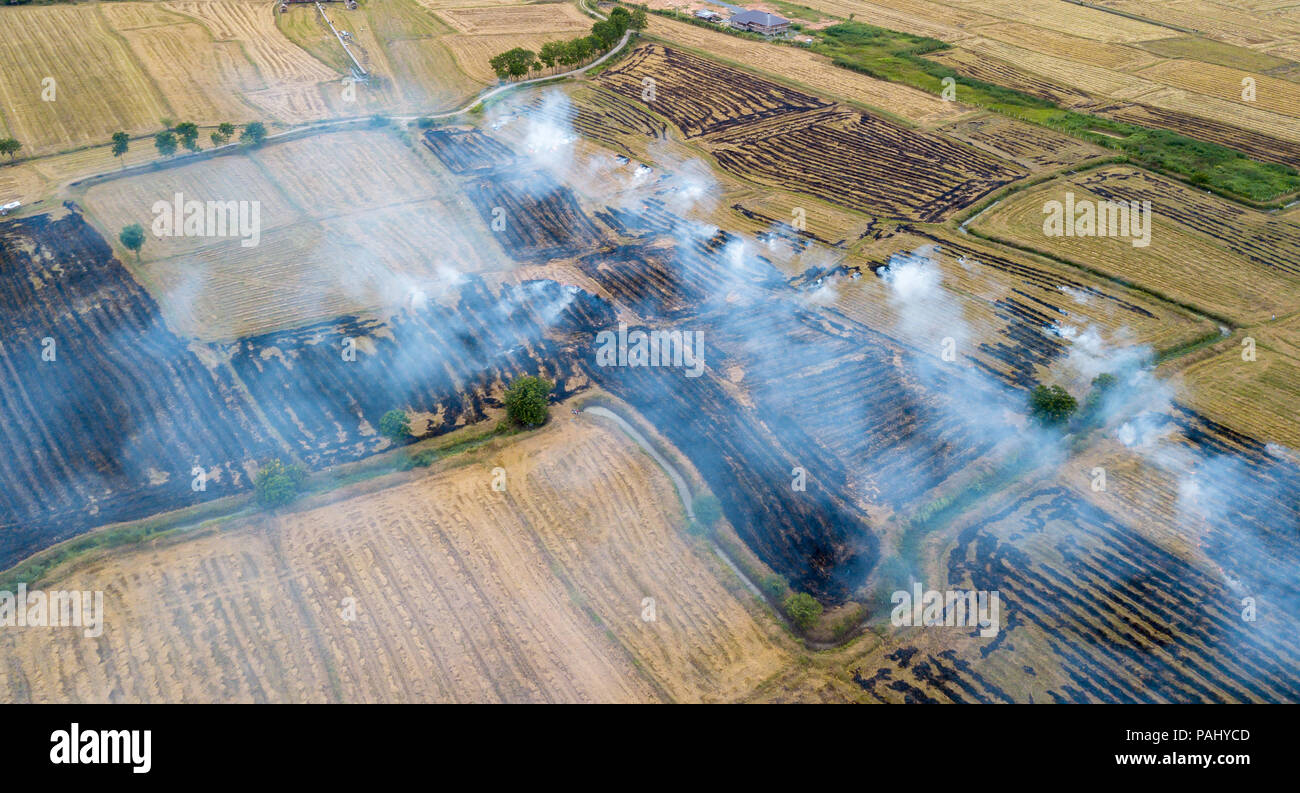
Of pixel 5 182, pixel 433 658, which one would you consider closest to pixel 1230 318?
pixel 433 658

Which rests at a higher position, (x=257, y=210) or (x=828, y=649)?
(x=257, y=210)

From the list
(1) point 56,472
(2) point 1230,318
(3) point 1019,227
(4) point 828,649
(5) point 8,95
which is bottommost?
(4) point 828,649

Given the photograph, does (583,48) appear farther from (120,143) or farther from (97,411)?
(97,411)

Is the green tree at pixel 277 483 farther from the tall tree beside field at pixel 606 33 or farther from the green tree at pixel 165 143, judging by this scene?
the tall tree beside field at pixel 606 33

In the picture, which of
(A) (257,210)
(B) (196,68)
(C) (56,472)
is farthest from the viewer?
(B) (196,68)

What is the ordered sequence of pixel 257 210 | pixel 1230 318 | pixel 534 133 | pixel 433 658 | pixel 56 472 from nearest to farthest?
pixel 433 658
pixel 56 472
pixel 1230 318
pixel 257 210
pixel 534 133

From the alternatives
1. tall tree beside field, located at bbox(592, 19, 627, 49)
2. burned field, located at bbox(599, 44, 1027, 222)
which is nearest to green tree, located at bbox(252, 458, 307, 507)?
burned field, located at bbox(599, 44, 1027, 222)

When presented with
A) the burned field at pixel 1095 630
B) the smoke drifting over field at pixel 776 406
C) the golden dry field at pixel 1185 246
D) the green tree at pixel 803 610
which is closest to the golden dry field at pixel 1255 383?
the smoke drifting over field at pixel 776 406

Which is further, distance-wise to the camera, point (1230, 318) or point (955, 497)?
point (1230, 318)

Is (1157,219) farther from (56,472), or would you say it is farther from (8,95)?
(8,95)
